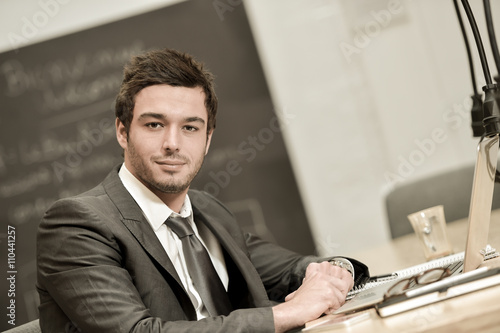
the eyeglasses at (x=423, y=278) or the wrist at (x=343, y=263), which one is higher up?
the eyeglasses at (x=423, y=278)

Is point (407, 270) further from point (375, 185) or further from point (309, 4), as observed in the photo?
point (309, 4)

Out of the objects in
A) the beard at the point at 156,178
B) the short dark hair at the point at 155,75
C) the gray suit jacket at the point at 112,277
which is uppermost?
the short dark hair at the point at 155,75

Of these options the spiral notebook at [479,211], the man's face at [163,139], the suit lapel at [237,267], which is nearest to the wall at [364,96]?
the suit lapel at [237,267]

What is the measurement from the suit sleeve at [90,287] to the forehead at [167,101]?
1.33 ft

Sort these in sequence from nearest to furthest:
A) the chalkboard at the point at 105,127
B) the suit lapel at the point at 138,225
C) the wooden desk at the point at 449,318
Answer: the wooden desk at the point at 449,318, the suit lapel at the point at 138,225, the chalkboard at the point at 105,127

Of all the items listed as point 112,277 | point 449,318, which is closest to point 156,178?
point 112,277

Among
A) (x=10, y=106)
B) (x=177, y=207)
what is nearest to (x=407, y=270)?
(x=177, y=207)

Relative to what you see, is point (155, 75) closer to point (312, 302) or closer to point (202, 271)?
point (202, 271)

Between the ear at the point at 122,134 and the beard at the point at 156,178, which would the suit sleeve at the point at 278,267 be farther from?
the ear at the point at 122,134

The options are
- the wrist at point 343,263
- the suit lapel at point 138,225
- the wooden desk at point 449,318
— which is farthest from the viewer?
the wrist at point 343,263

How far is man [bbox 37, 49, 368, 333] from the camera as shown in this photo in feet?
4.22

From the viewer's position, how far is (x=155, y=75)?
5.75ft

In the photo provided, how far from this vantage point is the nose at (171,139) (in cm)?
170

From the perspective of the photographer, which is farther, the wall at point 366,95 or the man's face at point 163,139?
the wall at point 366,95
